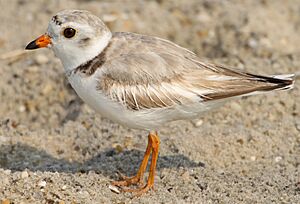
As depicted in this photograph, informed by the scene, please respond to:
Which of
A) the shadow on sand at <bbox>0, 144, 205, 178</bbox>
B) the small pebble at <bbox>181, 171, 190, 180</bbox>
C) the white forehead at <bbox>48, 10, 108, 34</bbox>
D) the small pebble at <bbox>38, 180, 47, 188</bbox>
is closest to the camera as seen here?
the small pebble at <bbox>38, 180, 47, 188</bbox>

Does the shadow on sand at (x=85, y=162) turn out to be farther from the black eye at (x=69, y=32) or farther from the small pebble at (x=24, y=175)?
the black eye at (x=69, y=32)

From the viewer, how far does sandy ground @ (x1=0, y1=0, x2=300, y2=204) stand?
15.3ft

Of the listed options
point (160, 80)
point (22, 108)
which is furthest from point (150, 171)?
point (22, 108)

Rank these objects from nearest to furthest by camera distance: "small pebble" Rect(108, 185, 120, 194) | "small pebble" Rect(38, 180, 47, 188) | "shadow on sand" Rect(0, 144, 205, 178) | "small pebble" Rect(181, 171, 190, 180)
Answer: "small pebble" Rect(38, 180, 47, 188), "small pebble" Rect(108, 185, 120, 194), "small pebble" Rect(181, 171, 190, 180), "shadow on sand" Rect(0, 144, 205, 178)

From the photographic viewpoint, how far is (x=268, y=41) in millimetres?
7332

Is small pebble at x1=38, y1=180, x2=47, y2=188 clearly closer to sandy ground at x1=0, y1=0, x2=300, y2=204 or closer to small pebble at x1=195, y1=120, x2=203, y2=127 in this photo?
sandy ground at x1=0, y1=0, x2=300, y2=204

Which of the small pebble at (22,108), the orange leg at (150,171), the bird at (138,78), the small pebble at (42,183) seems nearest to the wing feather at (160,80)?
the bird at (138,78)

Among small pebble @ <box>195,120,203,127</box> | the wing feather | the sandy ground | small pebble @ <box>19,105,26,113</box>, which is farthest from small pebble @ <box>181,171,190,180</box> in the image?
small pebble @ <box>19,105,26,113</box>

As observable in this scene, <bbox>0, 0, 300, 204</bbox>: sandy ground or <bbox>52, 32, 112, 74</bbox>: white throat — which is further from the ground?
<bbox>52, 32, 112, 74</bbox>: white throat

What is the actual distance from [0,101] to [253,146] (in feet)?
8.64

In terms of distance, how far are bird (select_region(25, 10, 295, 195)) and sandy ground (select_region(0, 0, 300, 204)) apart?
53 centimetres

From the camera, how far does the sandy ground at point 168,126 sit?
4648 millimetres

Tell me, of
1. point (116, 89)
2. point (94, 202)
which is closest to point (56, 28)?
point (116, 89)

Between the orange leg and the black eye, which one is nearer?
the black eye
